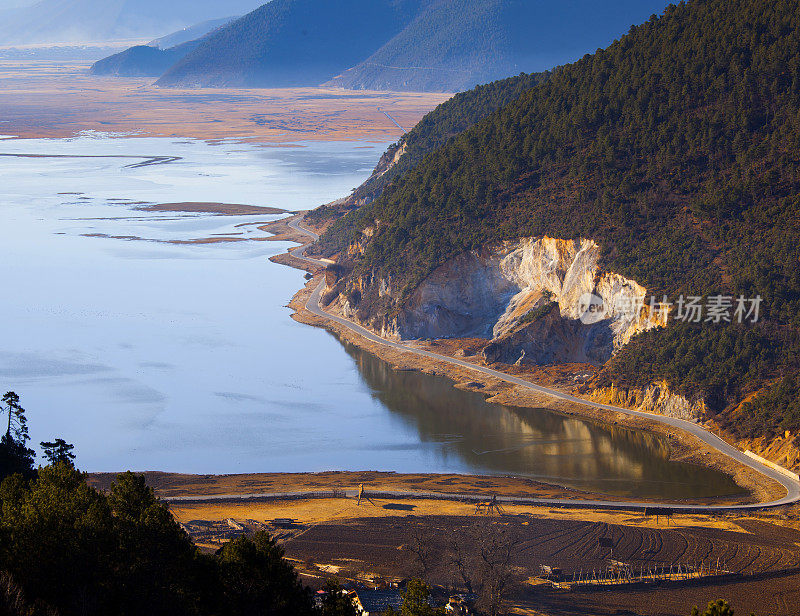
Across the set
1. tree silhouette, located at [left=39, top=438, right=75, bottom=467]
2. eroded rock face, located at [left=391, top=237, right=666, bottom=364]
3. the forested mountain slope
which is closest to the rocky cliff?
eroded rock face, located at [left=391, top=237, right=666, bottom=364]

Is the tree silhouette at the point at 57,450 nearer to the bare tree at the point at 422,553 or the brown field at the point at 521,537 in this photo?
the brown field at the point at 521,537

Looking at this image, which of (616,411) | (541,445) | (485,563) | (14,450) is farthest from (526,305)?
(485,563)

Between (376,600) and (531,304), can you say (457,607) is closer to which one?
(376,600)

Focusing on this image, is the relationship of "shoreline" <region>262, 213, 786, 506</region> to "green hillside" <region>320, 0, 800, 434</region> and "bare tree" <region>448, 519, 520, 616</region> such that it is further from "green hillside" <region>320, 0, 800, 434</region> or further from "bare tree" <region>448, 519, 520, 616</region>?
"bare tree" <region>448, 519, 520, 616</region>

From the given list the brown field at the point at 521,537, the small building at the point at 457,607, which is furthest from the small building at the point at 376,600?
the small building at the point at 457,607

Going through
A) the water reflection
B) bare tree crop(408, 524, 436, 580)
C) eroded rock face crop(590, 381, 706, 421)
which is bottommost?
bare tree crop(408, 524, 436, 580)

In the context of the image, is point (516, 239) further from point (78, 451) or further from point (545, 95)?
point (78, 451)

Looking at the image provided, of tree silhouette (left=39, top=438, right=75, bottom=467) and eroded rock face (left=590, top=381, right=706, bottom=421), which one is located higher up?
eroded rock face (left=590, top=381, right=706, bottom=421)
